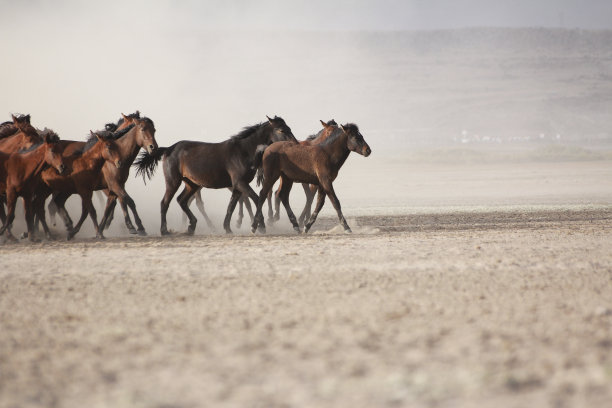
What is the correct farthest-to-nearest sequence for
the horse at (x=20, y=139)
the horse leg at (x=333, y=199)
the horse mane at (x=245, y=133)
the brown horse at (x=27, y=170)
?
the horse mane at (x=245, y=133)
the horse at (x=20, y=139)
the horse leg at (x=333, y=199)
the brown horse at (x=27, y=170)

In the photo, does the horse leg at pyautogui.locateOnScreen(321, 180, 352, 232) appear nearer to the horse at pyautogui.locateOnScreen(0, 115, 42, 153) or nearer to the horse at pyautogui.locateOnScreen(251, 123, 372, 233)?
the horse at pyautogui.locateOnScreen(251, 123, 372, 233)

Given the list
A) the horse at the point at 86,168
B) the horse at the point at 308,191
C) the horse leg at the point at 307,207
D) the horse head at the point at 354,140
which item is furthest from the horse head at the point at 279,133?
the horse at the point at 86,168

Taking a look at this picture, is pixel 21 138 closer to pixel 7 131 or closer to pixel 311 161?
pixel 7 131

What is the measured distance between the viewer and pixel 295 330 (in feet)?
20.1

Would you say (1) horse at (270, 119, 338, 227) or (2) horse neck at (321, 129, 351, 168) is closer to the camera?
(2) horse neck at (321, 129, 351, 168)

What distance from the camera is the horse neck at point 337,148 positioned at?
1402 cm

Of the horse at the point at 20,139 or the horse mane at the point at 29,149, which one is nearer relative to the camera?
the horse mane at the point at 29,149

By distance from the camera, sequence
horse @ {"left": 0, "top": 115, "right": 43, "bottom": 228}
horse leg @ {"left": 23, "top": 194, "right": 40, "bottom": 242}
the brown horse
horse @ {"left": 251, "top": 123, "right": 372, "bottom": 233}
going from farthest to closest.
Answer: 1. horse @ {"left": 251, "top": 123, "right": 372, "bottom": 233}
2. horse @ {"left": 0, "top": 115, "right": 43, "bottom": 228}
3. horse leg @ {"left": 23, "top": 194, "right": 40, "bottom": 242}
4. the brown horse

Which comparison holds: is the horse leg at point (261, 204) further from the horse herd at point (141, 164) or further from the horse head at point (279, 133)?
the horse head at point (279, 133)

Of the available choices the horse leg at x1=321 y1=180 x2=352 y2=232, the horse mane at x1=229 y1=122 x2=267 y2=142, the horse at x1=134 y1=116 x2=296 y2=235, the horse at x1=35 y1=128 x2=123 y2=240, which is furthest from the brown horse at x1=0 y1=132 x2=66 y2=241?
the horse leg at x1=321 y1=180 x2=352 y2=232

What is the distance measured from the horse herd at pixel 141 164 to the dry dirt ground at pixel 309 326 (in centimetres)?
212

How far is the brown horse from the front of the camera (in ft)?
41.9

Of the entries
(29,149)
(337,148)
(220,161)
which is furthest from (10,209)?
(337,148)

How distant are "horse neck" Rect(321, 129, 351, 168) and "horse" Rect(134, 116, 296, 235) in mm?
880
